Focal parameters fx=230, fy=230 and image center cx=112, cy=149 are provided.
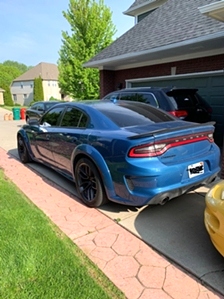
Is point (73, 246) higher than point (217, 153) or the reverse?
the reverse

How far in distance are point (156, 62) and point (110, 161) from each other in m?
6.67

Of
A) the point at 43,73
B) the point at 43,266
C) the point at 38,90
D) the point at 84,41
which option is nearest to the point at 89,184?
the point at 43,266

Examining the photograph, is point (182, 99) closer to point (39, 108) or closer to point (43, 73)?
point (39, 108)

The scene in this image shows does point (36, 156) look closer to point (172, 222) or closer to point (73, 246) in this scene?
point (73, 246)

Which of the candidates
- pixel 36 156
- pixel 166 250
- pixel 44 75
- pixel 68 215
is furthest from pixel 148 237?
pixel 44 75

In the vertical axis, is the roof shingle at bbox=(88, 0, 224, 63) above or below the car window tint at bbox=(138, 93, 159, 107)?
above

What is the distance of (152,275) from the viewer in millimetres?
2113

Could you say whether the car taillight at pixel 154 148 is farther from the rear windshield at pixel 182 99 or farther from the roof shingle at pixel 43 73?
the roof shingle at pixel 43 73

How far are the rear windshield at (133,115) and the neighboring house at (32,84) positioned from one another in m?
43.7

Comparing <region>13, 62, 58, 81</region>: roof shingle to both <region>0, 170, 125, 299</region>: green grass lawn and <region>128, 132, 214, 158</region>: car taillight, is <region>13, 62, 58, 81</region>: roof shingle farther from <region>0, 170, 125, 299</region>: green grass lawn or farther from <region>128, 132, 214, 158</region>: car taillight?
<region>128, 132, 214, 158</region>: car taillight

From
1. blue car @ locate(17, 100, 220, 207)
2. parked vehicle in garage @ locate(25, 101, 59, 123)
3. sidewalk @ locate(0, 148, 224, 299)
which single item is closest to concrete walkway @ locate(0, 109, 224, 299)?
sidewalk @ locate(0, 148, 224, 299)

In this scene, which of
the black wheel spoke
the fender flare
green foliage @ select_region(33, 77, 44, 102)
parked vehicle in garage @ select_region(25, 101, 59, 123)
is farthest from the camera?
green foliage @ select_region(33, 77, 44, 102)

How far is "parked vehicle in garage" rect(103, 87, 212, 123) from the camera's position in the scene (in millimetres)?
5402

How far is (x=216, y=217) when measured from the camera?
6.59 feet
